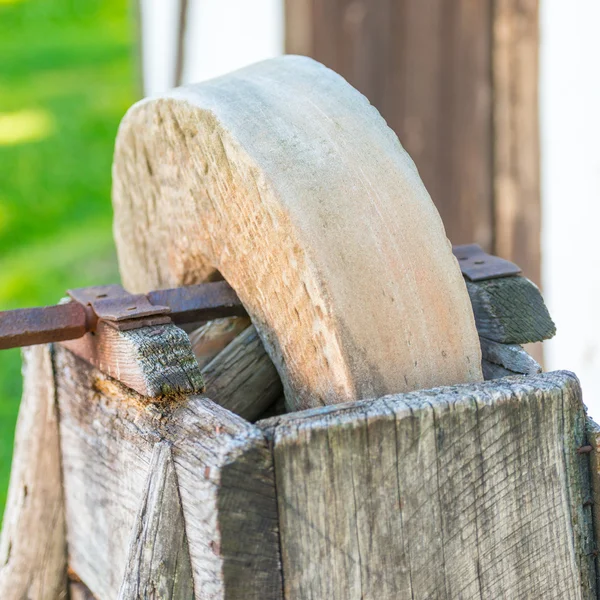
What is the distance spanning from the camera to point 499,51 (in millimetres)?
3072

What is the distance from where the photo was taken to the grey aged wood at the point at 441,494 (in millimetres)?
1099

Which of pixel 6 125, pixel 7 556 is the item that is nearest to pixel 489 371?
pixel 7 556

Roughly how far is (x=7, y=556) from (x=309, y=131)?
3.24 ft

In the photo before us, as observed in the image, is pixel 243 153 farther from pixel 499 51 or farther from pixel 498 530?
pixel 499 51

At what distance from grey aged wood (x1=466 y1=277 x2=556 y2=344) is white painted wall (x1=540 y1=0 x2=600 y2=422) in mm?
1254

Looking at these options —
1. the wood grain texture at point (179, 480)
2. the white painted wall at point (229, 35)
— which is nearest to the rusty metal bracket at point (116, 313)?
the wood grain texture at point (179, 480)

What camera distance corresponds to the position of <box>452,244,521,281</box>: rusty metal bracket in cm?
150

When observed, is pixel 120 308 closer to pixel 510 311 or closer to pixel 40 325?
pixel 40 325

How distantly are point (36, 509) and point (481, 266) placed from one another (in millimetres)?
906

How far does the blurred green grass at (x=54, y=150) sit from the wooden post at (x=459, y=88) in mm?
1912

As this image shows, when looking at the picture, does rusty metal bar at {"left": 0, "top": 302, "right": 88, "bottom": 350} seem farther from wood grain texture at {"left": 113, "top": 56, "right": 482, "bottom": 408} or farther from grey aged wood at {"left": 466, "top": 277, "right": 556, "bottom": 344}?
grey aged wood at {"left": 466, "top": 277, "right": 556, "bottom": 344}

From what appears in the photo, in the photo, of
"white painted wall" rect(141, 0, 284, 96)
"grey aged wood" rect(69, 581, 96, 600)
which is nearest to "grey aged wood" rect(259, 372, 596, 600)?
"grey aged wood" rect(69, 581, 96, 600)

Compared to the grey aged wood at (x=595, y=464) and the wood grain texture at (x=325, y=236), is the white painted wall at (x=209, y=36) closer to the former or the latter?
the wood grain texture at (x=325, y=236)

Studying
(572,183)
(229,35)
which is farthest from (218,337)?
(229,35)
